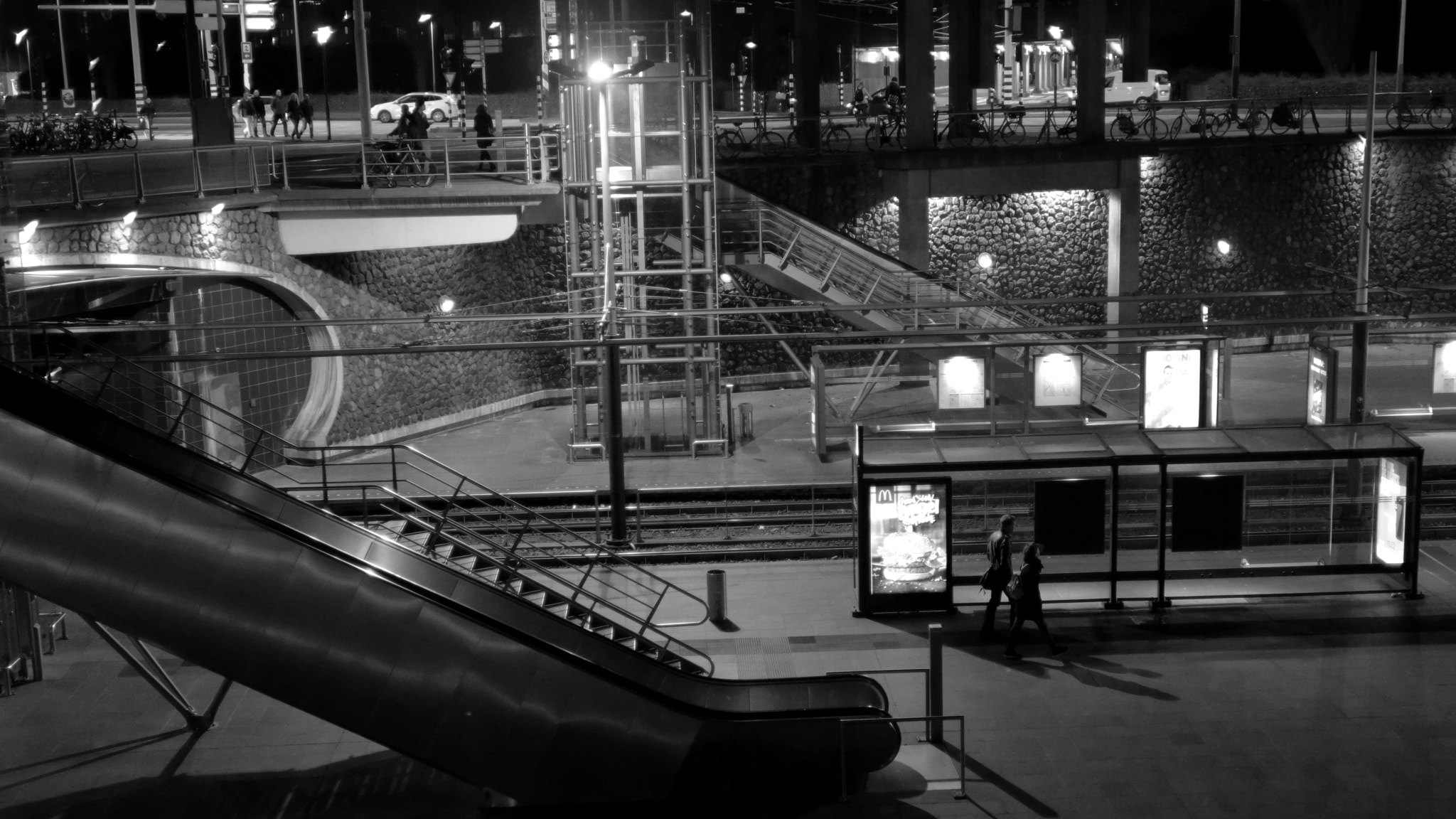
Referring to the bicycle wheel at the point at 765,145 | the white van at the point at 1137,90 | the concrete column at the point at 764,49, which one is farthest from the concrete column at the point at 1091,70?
the concrete column at the point at 764,49

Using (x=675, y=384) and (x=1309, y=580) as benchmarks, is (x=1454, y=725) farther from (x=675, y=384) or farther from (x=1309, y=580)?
(x=675, y=384)

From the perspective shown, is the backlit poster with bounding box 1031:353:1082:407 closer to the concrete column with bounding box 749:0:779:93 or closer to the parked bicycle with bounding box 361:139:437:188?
the parked bicycle with bounding box 361:139:437:188

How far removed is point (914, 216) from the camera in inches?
912

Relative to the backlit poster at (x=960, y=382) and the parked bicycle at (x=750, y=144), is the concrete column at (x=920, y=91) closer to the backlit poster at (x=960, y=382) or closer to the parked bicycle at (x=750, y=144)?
the parked bicycle at (x=750, y=144)

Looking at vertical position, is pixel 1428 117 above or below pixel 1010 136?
above

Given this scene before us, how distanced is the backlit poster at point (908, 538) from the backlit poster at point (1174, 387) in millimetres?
6280

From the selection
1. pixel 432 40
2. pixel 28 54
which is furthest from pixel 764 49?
pixel 28 54

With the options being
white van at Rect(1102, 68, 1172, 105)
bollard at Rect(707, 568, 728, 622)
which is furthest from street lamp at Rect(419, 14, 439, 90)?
bollard at Rect(707, 568, 728, 622)

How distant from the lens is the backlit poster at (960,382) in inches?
750

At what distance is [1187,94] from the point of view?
44.3 meters

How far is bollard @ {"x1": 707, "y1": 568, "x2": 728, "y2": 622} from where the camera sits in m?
13.5

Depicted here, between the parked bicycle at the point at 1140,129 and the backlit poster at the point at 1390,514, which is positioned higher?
the parked bicycle at the point at 1140,129

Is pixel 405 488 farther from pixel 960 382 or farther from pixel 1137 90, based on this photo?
pixel 1137 90

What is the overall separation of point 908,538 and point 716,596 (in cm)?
189
